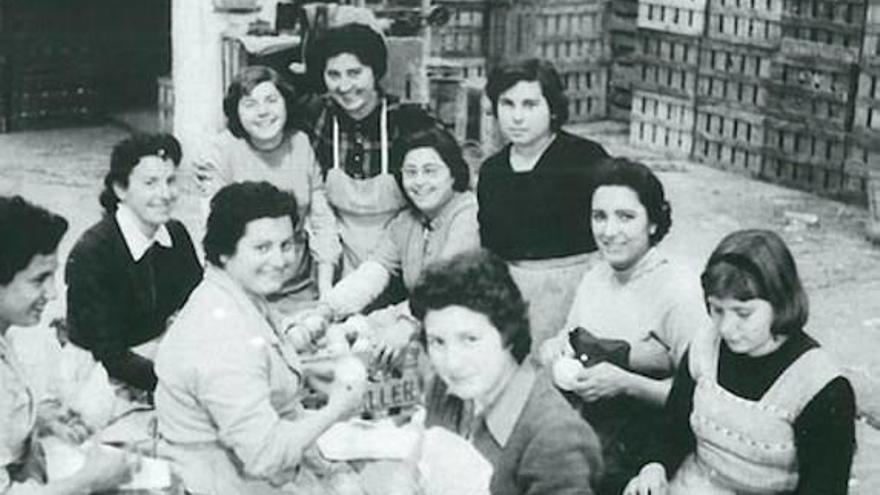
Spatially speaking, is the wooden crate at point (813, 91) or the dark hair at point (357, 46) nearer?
the dark hair at point (357, 46)

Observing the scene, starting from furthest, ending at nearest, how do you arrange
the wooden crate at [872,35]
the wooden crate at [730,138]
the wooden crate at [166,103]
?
the wooden crate at [730,138], the wooden crate at [166,103], the wooden crate at [872,35]

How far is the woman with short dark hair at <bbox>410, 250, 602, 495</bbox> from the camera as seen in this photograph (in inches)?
109

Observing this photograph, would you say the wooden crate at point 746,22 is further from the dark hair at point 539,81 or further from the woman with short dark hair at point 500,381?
the woman with short dark hair at point 500,381

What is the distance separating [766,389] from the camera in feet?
10.9

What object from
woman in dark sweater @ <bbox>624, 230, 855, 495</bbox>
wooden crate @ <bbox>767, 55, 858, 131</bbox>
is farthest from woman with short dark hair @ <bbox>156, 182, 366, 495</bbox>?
wooden crate @ <bbox>767, 55, 858, 131</bbox>

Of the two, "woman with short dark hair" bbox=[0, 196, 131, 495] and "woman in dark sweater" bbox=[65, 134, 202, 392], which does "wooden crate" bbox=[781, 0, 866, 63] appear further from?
"woman with short dark hair" bbox=[0, 196, 131, 495]

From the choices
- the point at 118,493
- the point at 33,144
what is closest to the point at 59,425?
the point at 118,493

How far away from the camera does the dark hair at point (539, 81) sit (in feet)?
14.9

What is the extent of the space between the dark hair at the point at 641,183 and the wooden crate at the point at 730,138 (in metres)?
6.52

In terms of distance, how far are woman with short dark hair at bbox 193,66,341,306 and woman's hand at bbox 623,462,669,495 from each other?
1855 mm

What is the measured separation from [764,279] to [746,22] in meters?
7.39

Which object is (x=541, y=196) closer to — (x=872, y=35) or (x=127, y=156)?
(x=127, y=156)

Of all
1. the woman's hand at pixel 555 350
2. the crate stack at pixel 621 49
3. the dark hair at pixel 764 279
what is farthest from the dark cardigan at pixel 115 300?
the crate stack at pixel 621 49

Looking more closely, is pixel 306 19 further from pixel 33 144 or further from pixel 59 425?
pixel 59 425
